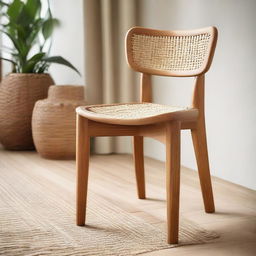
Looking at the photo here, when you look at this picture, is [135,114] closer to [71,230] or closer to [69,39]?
[71,230]

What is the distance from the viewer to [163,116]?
147cm

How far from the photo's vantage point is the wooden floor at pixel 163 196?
1.51 m

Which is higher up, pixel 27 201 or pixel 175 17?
pixel 175 17

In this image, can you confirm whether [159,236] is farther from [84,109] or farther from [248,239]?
[84,109]

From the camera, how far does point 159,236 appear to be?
5.12ft

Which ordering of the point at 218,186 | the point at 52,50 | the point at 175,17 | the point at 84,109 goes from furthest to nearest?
the point at 52,50 → the point at 175,17 → the point at 218,186 → the point at 84,109

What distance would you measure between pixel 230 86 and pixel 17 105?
1422 mm

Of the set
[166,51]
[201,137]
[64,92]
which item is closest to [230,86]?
[166,51]

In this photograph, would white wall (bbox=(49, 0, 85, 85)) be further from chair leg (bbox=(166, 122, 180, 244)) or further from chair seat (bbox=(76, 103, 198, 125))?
chair leg (bbox=(166, 122, 180, 244))

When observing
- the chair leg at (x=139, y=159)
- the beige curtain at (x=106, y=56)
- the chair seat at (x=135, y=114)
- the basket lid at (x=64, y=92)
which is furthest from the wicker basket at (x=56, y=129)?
the chair seat at (x=135, y=114)

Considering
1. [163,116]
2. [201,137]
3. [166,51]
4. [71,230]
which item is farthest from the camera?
[166,51]

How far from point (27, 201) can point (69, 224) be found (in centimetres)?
36

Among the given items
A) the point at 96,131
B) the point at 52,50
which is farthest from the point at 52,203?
the point at 52,50

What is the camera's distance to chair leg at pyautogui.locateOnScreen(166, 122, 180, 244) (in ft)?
4.87
